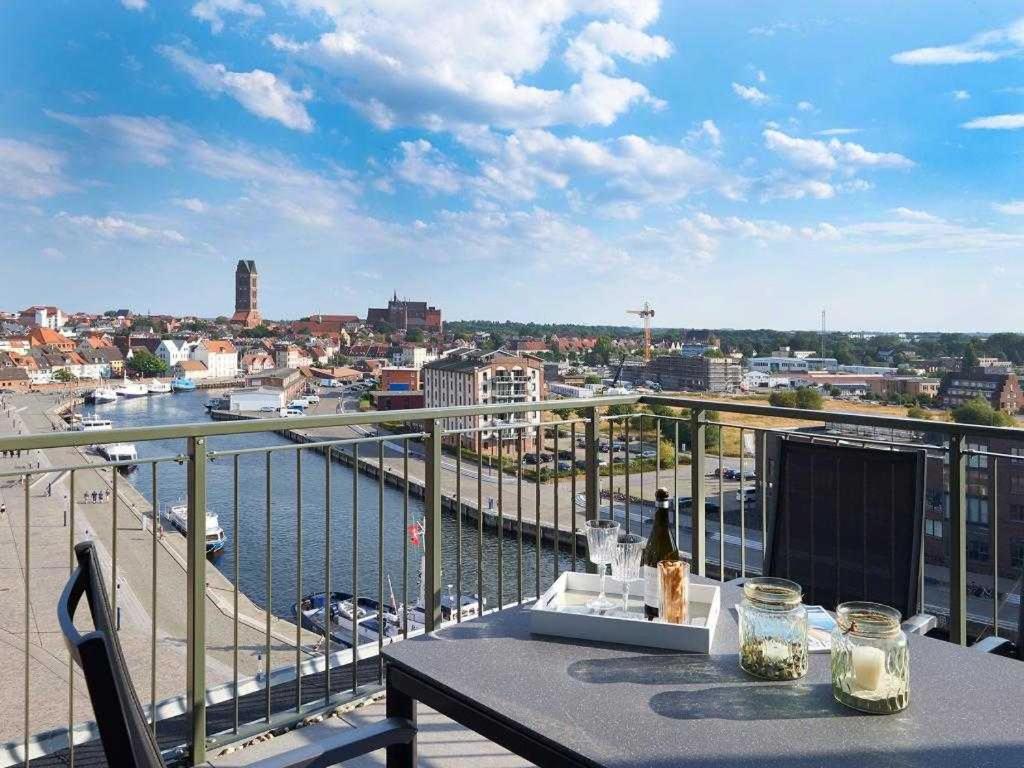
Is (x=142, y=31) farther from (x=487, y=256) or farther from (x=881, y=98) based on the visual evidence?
(x=881, y=98)

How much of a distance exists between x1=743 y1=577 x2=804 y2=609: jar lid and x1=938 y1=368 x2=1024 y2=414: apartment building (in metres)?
6.12

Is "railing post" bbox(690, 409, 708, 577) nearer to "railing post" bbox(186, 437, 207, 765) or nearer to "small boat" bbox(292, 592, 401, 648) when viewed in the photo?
"railing post" bbox(186, 437, 207, 765)

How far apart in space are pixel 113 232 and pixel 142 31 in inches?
698

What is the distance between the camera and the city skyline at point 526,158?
138ft

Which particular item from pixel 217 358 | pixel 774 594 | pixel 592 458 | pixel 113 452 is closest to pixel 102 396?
pixel 217 358

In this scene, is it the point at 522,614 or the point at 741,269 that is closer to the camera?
the point at 522,614

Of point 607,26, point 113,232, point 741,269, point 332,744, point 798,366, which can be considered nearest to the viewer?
point 332,744

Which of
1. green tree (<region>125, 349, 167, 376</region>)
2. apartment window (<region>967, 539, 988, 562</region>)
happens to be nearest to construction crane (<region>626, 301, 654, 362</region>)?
apartment window (<region>967, 539, 988, 562</region>)

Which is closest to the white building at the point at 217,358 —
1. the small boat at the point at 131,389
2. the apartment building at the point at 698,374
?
the small boat at the point at 131,389

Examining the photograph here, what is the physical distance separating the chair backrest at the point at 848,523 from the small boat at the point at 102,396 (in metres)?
55.3

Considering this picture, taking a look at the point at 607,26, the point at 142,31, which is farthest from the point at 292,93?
the point at 607,26

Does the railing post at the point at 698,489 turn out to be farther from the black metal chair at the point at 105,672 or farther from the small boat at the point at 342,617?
the small boat at the point at 342,617

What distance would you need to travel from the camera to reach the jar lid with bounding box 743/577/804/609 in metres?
1.16

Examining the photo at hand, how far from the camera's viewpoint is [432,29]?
31844mm
